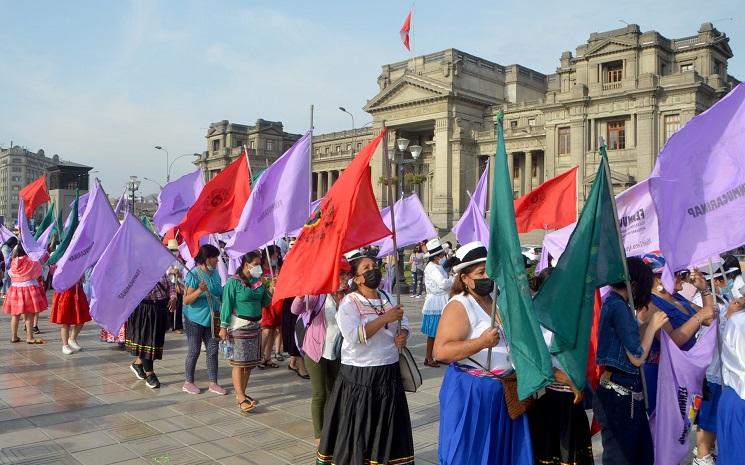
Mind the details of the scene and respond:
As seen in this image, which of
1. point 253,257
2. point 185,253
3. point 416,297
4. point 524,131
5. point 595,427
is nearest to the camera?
point 595,427

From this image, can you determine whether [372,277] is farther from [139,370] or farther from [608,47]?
[608,47]

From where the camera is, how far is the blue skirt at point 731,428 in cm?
376

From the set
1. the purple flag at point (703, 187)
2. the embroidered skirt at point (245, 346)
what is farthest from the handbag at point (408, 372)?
the embroidered skirt at point (245, 346)

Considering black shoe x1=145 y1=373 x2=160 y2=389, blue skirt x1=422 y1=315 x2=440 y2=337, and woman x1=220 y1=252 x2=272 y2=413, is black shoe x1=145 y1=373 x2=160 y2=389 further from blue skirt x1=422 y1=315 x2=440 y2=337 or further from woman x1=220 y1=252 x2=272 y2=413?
blue skirt x1=422 y1=315 x2=440 y2=337

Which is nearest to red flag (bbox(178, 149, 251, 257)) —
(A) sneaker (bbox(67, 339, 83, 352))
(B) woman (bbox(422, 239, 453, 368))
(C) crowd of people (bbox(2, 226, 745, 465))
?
(C) crowd of people (bbox(2, 226, 745, 465))

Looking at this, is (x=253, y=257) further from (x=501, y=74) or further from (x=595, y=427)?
(x=501, y=74)

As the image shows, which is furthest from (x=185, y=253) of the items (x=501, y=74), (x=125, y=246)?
(x=501, y=74)

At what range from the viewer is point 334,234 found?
16.2 ft

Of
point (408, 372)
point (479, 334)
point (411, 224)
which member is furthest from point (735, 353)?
point (411, 224)

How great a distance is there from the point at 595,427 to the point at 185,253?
763cm

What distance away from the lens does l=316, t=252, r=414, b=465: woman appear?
4590 mm

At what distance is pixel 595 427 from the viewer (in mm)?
4637

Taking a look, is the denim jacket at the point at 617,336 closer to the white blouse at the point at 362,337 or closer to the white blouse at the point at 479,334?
the white blouse at the point at 479,334

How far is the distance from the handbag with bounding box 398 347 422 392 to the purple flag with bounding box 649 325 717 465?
1.68 meters
